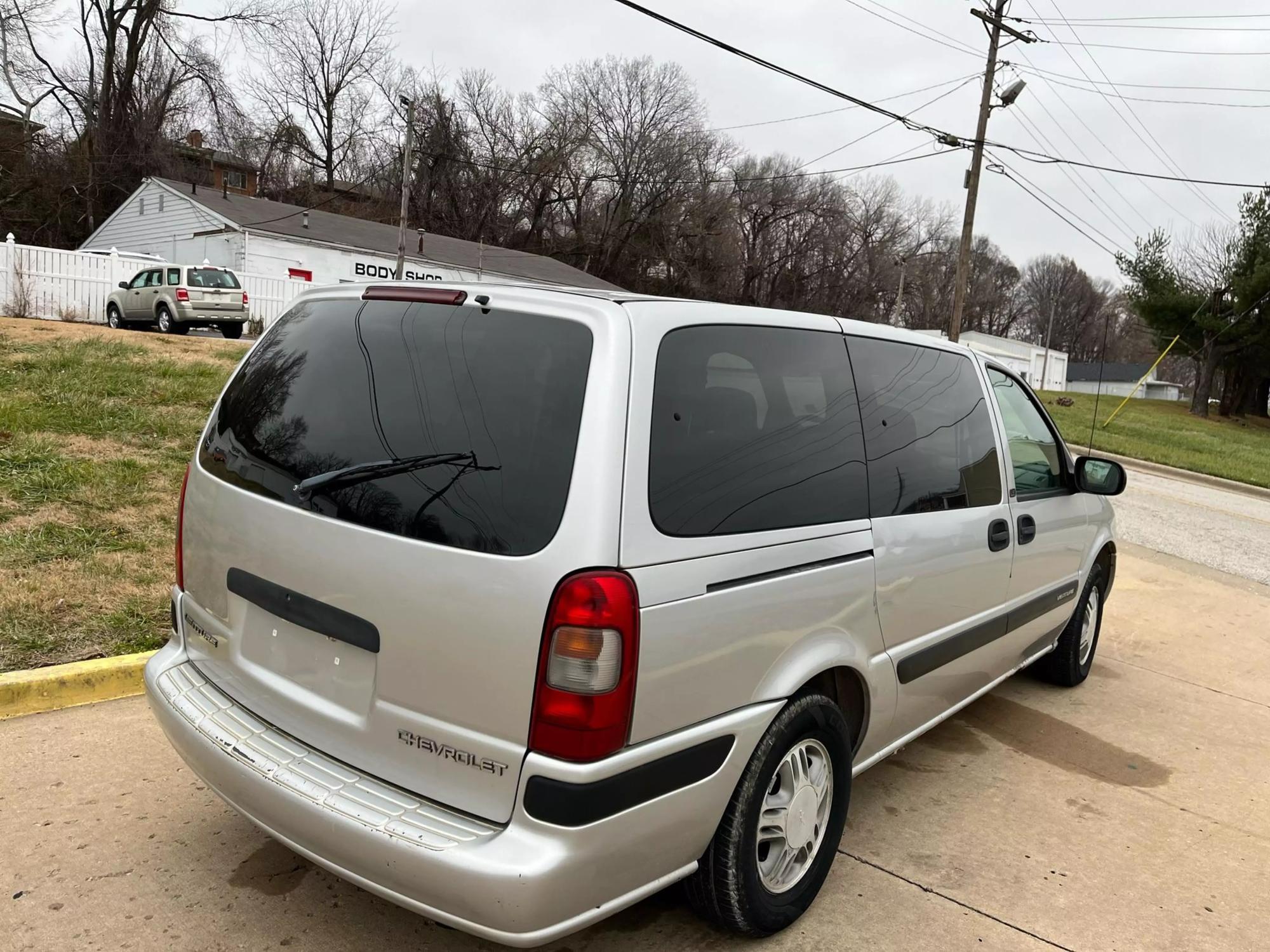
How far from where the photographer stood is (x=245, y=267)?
96.2 ft

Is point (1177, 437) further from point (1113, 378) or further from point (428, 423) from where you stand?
point (1113, 378)

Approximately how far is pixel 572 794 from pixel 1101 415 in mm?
32640

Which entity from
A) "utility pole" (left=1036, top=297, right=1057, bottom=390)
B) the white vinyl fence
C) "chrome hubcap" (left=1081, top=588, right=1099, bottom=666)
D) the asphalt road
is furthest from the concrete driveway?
"utility pole" (left=1036, top=297, right=1057, bottom=390)

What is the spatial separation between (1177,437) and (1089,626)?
23363 millimetres

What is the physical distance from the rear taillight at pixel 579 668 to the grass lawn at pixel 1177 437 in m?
11.3

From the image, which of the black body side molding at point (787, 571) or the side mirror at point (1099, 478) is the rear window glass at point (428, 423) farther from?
the side mirror at point (1099, 478)

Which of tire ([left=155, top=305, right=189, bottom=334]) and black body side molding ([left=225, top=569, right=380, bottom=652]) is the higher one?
tire ([left=155, top=305, right=189, bottom=334])

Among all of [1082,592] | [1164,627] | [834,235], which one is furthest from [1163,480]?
[834,235]

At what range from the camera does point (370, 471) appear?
7.52 ft

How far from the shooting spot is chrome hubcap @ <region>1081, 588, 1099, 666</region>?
199 inches

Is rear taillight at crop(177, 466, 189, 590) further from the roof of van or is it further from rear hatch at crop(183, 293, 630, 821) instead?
the roof of van

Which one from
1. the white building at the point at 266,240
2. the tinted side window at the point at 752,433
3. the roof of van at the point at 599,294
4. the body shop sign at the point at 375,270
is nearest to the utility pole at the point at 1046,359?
the white building at the point at 266,240

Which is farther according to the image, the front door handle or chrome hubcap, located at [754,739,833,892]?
the front door handle

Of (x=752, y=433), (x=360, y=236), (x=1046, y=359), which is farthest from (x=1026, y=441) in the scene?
(x=1046, y=359)
